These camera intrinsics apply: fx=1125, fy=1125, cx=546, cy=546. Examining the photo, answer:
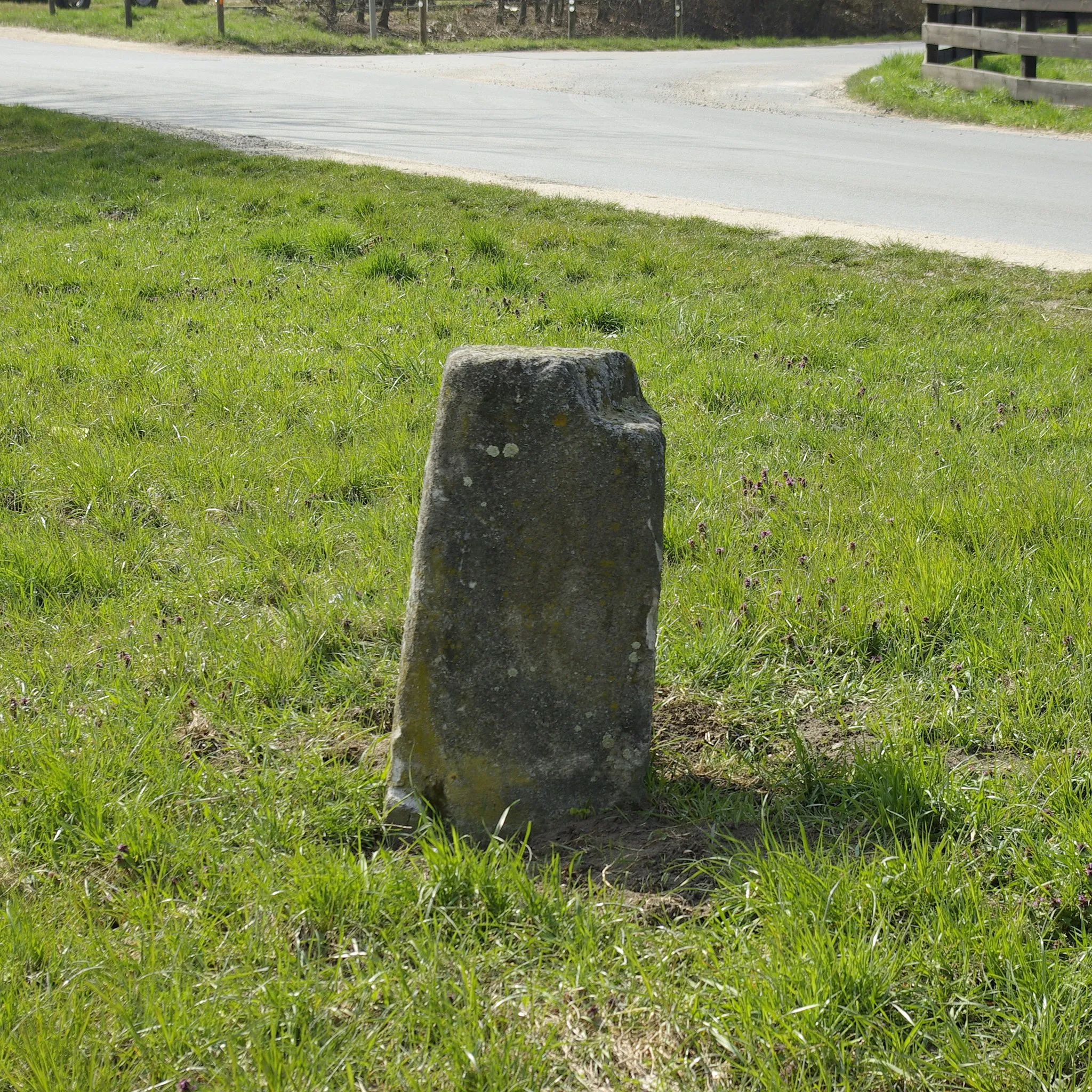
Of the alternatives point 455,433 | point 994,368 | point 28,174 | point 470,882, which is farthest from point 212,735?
point 28,174

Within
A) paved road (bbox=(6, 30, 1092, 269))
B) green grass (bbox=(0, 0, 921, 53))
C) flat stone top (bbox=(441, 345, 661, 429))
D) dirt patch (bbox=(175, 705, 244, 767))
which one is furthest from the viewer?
green grass (bbox=(0, 0, 921, 53))

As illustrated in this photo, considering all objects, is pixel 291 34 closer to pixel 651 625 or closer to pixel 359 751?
pixel 359 751

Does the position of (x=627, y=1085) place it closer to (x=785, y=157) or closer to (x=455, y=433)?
(x=455, y=433)

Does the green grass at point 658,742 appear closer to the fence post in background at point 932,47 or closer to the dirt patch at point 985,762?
the dirt patch at point 985,762

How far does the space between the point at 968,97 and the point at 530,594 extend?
669 inches

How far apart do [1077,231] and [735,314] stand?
3.84 metres

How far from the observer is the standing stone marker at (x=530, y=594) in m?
2.67

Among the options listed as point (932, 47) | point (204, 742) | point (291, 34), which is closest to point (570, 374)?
point (204, 742)

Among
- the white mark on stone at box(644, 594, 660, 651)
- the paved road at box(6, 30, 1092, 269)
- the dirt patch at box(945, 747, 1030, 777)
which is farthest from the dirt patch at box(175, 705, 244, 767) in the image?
the paved road at box(6, 30, 1092, 269)

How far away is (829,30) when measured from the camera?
36.1 metres

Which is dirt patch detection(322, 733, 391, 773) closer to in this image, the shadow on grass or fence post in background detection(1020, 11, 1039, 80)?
the shadow on grass

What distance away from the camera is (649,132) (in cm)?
1490

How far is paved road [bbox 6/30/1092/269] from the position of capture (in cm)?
992

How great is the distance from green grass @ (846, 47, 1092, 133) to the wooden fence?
7.3 inches
